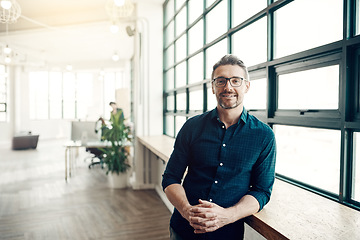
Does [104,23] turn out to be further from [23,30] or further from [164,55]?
[23,30]

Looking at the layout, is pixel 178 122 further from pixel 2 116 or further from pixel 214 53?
pixel 2 116

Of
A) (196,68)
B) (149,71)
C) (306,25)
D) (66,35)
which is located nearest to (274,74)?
(306,25)

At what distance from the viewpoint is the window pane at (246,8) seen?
226cm

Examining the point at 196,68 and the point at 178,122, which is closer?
the point at 196,68

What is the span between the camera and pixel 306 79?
5.90ft

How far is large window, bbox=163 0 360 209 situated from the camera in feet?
4.73

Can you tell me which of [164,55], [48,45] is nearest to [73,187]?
[164,55]

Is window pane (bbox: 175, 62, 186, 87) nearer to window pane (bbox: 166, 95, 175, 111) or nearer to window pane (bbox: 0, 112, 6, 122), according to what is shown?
window pane (bbox: 166, 95, 175, 111)

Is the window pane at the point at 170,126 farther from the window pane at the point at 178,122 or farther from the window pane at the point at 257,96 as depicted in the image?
the window pane at the point at 257,96

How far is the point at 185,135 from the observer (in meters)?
1.55

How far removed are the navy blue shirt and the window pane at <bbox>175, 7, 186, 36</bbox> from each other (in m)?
3.01

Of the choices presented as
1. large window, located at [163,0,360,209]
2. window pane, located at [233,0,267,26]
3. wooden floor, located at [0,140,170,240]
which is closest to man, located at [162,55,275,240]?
large window, located at [163,0,360,209]

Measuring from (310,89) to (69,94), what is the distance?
13080mm

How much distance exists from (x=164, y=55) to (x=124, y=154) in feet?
6.42
